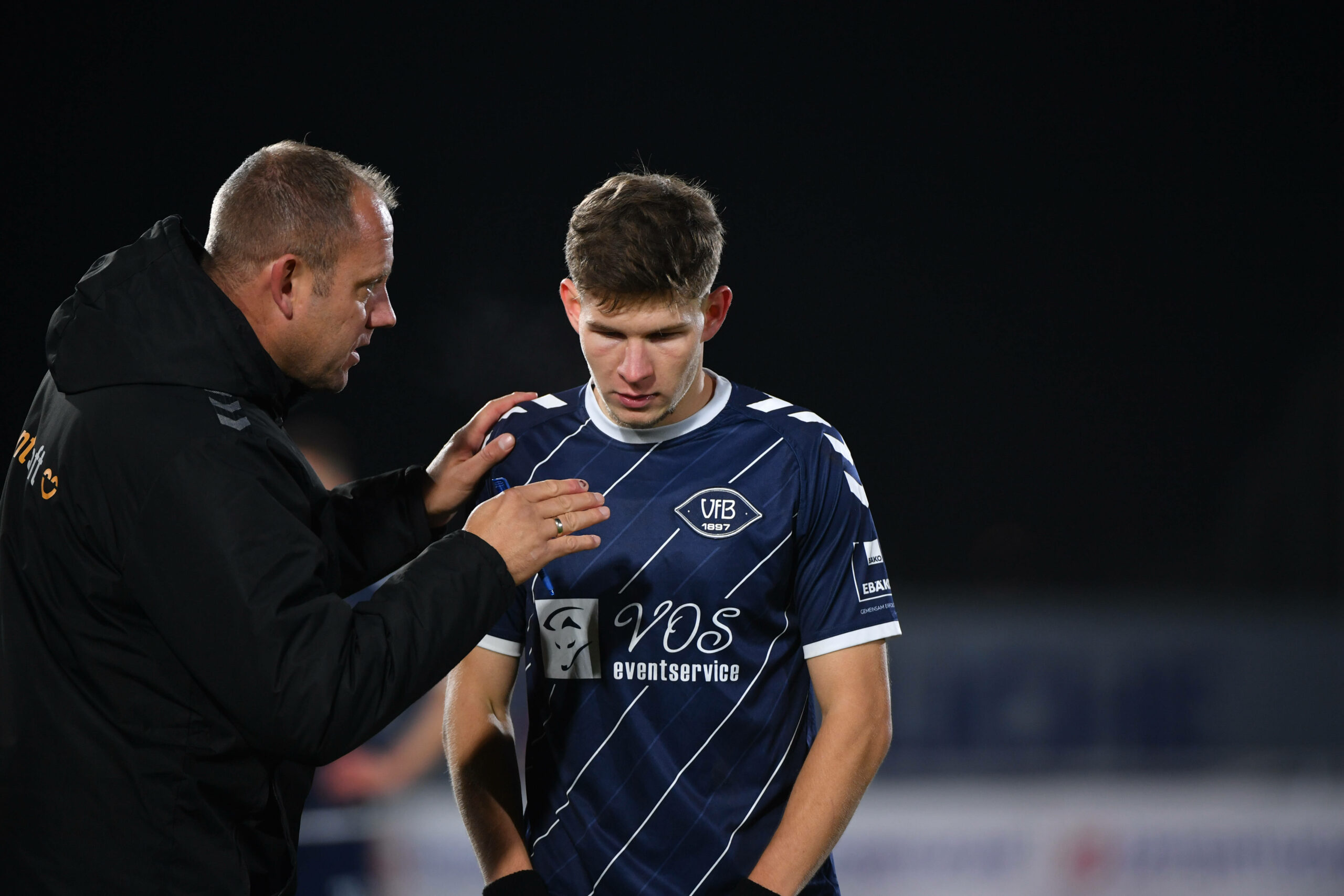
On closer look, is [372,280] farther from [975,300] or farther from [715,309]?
[975,300]

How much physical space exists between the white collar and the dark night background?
1678 mm

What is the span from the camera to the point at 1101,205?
125 inches

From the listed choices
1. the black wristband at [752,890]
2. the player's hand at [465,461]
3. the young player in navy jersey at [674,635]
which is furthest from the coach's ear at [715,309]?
the black wristband at [752,890]

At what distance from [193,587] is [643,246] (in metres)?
0.57

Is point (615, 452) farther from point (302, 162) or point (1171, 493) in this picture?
point (1171, 493)

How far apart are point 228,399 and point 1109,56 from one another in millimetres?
2910

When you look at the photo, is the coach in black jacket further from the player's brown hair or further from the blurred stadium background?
the blurred stadium background

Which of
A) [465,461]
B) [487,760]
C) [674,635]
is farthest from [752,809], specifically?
[465,461]

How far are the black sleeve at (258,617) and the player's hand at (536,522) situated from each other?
136mm

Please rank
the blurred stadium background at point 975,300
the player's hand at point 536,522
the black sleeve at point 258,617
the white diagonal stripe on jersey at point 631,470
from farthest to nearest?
1. the blurred stadium background at point 975,300
2. the white diagonal stripe on jersey at point 631,470
3. the player's hand at point 536,522
4. the black sleeve at point 258,617

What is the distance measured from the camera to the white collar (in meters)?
1.29

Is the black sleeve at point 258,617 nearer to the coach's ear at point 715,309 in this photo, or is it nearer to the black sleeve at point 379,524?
the black sleeve at point 379,524

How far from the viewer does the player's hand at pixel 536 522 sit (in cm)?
106

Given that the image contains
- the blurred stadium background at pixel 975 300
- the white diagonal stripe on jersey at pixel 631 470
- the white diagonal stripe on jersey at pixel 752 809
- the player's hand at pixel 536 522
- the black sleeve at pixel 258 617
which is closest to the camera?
the black sleeve at pixel 258 617
